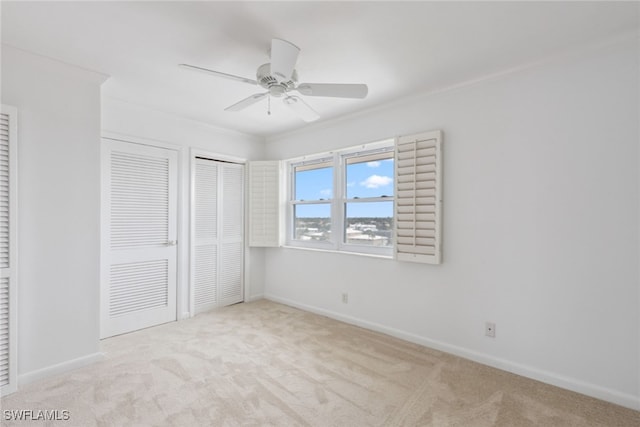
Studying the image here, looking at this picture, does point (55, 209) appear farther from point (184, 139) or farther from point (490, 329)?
point (490, 329)

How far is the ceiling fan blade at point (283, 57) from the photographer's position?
1.65m

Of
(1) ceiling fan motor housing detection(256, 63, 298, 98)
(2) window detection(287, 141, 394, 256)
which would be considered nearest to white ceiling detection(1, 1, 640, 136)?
(1) ceiling fan motor housing detection(256, 63, 298, 98)

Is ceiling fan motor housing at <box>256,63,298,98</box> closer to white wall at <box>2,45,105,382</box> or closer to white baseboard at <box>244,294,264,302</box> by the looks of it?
white wall at <box>2,45,105,382</box>

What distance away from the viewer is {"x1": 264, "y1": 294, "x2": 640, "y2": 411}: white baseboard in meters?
2.07

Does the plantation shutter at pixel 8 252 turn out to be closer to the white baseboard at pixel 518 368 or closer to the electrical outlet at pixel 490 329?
the white baseboard at pixel 518 368

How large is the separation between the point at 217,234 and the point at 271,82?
2547mm

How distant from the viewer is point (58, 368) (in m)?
2.41

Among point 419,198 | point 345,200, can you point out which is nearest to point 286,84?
point 419,198

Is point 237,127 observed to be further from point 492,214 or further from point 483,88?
Result: point 492,214

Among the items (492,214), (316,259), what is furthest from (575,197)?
(316,259)

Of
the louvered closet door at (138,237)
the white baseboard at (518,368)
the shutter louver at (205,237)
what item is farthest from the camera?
the shutter louver at (205,237)

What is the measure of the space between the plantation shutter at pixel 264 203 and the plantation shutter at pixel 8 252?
2.52 m

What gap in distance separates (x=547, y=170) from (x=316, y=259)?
255cm

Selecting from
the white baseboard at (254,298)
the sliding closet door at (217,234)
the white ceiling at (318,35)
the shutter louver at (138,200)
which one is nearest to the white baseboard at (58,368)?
the shutter louver at (138,200)
